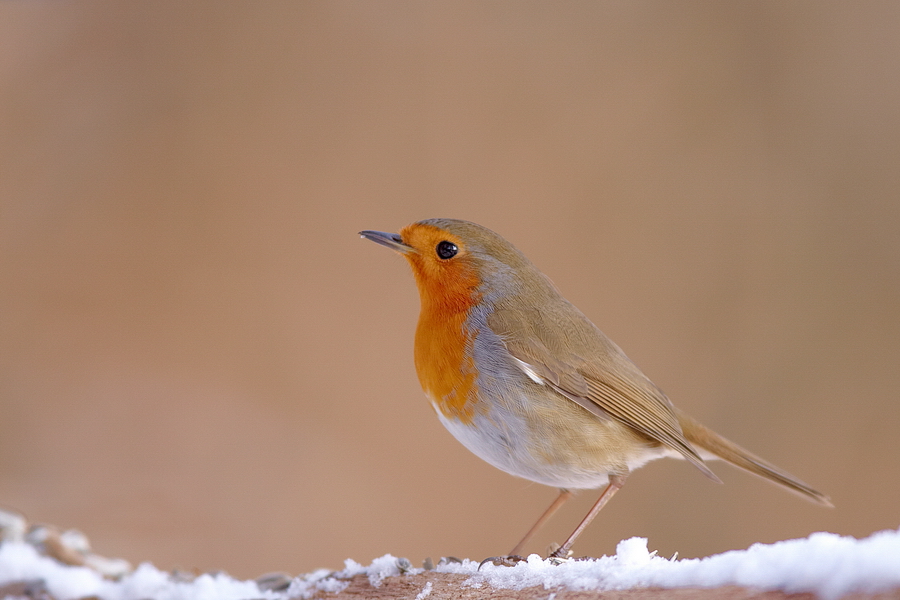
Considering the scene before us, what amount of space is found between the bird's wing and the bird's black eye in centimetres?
27

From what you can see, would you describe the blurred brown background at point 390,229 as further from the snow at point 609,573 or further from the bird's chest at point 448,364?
the snow at point 609,573

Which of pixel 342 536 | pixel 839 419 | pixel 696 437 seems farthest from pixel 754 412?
pixel 342 536

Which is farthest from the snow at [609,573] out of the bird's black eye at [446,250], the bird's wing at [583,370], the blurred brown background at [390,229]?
the blurred brown background at [390,229]

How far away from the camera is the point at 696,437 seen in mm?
2773

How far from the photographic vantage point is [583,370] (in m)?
2.51

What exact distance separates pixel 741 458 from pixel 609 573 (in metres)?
1.33

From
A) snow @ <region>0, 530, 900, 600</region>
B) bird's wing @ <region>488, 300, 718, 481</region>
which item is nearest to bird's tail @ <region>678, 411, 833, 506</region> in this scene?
bird's wing @ <region>488, 300, 718, 481</region>

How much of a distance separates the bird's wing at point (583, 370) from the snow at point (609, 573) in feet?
2.12

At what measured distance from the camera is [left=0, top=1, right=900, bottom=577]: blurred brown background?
4.50m

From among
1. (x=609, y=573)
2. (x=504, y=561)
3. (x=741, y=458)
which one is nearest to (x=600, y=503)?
(x=504, y=561)

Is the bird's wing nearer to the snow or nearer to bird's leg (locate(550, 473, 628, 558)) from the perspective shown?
bird's leg (locate(550, 473, 628, 558))

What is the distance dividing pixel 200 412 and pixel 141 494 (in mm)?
605

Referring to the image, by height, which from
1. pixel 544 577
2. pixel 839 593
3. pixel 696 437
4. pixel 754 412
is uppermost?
pixel 754 412

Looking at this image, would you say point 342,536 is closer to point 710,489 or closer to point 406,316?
point 406,316
